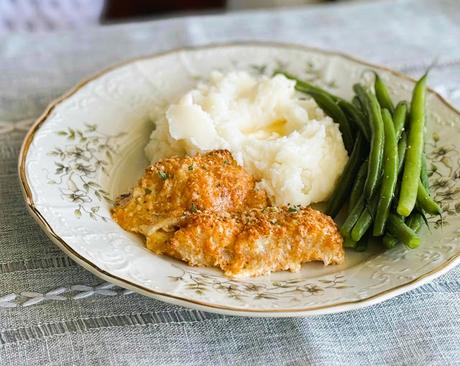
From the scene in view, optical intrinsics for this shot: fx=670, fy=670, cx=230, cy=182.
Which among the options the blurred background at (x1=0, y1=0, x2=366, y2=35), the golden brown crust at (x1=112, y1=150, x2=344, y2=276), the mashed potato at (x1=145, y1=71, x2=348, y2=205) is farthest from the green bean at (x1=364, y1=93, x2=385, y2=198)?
the blurred background at (x1=0, y1=0, x2=366, y2=35)

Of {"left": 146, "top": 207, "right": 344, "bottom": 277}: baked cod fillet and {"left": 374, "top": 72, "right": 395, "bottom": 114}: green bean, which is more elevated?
{"left": 374, "top": 72, "right": 395, "bottom": 114}: green bean

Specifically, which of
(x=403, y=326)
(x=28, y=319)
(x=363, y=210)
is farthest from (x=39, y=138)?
(x=403, y=326)

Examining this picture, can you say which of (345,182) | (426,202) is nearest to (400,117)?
(345,182)

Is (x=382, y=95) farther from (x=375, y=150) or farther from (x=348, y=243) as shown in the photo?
(x=348, y=243)

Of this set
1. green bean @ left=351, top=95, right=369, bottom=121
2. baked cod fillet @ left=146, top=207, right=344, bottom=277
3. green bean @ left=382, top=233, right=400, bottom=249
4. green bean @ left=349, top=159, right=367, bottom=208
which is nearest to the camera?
baked cod fillet @ left=146, top=207, right=344, bottom=277

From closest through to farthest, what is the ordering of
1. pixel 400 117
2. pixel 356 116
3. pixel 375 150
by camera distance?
pixel 375 150, pixel 400 117, pixel 356 116

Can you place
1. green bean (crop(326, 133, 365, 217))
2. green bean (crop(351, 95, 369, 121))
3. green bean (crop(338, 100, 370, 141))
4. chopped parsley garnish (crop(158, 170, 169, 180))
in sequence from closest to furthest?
chopped parsley garnish (crop(158, 170, 169, 180)) < green bean (crop(326, 133, 365, 217)) < green bean (crop(338, 100, 370, 141)) < green bean (crop(351, 95, 369, 121))

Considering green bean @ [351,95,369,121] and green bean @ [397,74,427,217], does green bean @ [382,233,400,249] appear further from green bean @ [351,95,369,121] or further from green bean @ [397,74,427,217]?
green bean @ [351,95,369,121]
